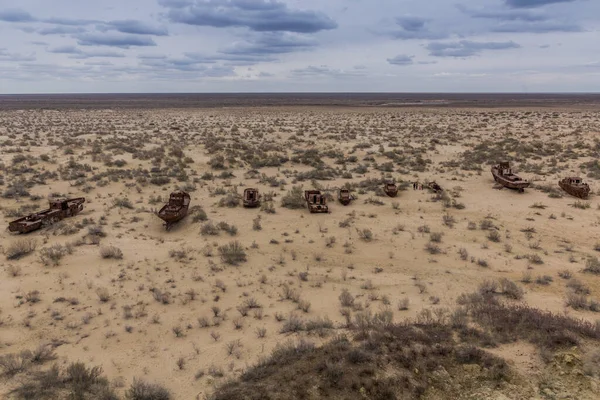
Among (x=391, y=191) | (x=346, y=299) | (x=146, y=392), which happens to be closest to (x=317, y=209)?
(x=391, y=191)

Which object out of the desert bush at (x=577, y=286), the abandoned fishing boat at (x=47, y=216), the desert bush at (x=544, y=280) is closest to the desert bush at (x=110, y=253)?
the abandoned fishing boat at (x=47, y=216)

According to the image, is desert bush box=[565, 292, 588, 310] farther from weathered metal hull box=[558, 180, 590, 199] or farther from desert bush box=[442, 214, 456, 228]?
weathered metal hull box=[558, 180, 590, 199]

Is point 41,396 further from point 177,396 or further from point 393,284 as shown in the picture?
point 393,284

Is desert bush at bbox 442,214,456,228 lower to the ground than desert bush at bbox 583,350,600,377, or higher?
higher

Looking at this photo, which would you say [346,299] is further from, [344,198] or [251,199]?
[251,199]

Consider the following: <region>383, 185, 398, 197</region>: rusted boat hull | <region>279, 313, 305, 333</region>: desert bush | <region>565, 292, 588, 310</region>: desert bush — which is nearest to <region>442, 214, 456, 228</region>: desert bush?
<region>383, 185, 398, 197</region>: rusted boat hull

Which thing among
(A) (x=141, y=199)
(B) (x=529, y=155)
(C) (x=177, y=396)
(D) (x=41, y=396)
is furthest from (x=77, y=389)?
(B) (x=529, y=155)
